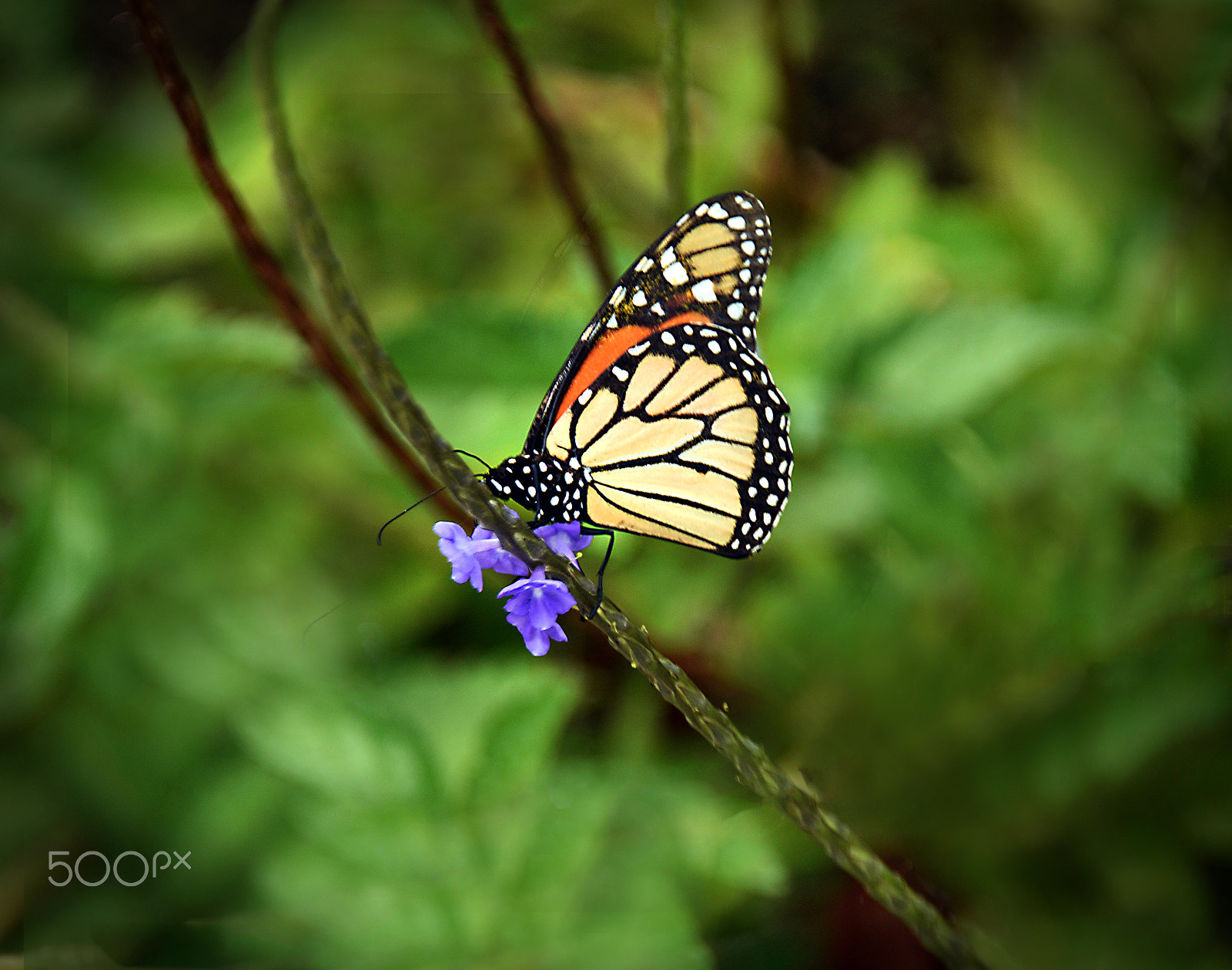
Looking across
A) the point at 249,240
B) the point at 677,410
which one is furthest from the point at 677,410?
the point at 249,240

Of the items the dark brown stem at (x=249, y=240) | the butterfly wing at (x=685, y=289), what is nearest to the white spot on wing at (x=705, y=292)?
the butterfly wing at (x=685, y=289)

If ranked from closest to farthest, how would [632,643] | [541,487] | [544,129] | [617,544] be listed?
1. [632,643]
2. [541,487]
3. [617,544]
4. [544,129]

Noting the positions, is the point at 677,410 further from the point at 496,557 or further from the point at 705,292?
the point at 496,557

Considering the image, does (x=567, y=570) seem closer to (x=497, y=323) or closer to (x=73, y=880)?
(x=497, y=323)

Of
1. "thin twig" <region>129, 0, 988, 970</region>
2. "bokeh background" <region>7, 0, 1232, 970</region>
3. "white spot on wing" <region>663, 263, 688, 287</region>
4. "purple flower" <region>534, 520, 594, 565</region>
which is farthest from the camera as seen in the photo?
"bokeh background" <region>7, 0, 1232, 970</region>

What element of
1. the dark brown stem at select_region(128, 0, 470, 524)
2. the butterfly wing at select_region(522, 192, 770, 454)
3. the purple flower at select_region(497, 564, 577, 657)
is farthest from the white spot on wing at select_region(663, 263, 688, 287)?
the purple flower at select_region(497, 564, 577, 657)

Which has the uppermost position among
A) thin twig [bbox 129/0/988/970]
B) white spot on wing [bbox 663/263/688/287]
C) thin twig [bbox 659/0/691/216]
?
thin twig [bbox 659/0/691/216]

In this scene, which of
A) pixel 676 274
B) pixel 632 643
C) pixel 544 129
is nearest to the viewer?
pixel 632 643

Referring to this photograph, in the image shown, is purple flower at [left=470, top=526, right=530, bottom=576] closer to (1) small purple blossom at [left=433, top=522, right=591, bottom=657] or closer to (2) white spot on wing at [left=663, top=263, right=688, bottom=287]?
(1) small purple blossom at [left=433, top=522, right=591, bottom=657]
